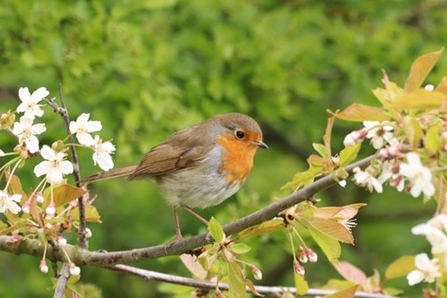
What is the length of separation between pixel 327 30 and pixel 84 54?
243 centimetres

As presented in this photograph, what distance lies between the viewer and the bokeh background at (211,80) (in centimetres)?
616

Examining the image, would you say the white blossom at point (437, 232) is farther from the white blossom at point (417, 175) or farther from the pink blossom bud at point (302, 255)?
the pink blossom bud at point (302, 255)

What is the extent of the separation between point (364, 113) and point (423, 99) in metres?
0.27

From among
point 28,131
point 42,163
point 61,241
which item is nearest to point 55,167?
point 42,163

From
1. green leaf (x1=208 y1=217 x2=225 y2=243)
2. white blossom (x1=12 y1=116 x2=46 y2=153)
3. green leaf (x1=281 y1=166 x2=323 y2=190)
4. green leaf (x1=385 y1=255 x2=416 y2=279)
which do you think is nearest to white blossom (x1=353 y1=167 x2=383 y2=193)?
green leaf (x1=281 y1=166 x2=323 y2=190)

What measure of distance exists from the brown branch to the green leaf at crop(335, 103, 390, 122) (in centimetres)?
13

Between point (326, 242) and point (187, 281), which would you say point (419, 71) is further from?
point (187, 281)

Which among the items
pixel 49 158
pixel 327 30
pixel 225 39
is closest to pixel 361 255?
pixel 327 30

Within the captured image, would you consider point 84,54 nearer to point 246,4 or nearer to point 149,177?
point 149,177

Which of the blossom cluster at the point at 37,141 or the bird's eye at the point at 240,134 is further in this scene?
the bird's eye at the point at 240,134

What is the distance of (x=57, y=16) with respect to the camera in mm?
6219

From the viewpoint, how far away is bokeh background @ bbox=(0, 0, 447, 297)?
6.16 metres

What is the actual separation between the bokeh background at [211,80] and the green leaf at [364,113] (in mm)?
1644

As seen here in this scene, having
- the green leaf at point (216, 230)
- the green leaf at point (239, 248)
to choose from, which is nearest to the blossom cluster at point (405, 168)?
the green leaf at point (216, 230)
